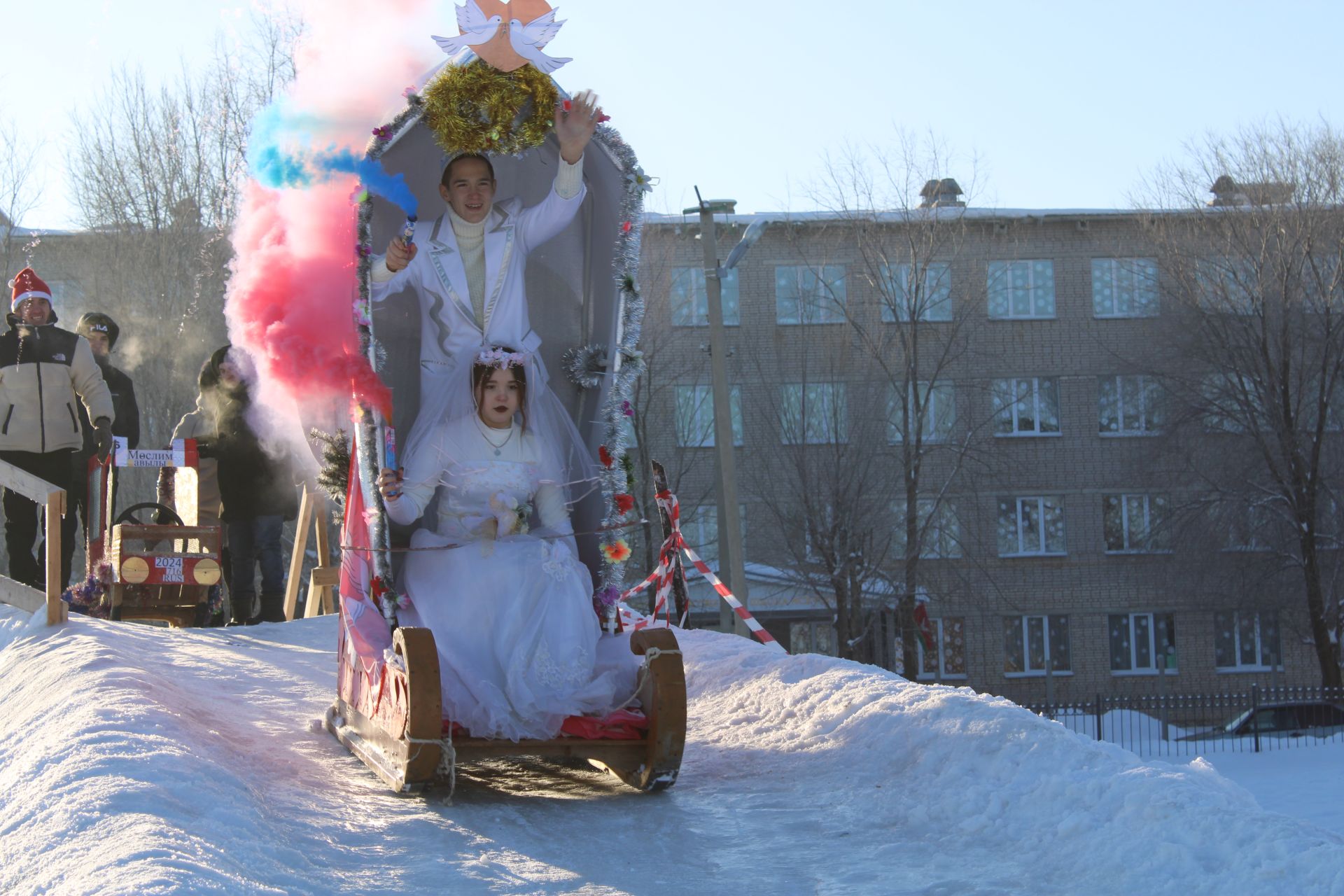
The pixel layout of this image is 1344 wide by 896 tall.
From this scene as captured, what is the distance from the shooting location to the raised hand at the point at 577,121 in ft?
23.6

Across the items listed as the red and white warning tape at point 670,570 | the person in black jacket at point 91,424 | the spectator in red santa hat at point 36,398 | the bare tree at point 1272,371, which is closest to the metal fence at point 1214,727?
the bare tree at point 1272,371

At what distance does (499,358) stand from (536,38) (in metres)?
1.61

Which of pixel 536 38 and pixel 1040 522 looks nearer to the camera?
pixel 536 38

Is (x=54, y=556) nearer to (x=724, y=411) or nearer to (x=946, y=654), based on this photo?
(x=724, y=411)

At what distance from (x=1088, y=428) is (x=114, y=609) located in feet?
95.6

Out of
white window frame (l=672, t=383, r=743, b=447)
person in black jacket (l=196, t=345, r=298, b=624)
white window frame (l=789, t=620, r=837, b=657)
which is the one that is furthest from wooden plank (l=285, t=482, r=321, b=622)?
white window frame (l=789, t=620, r=837, b=657)

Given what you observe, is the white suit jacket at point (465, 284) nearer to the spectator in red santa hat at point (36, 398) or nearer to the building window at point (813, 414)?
the spectator in red santa hat at point (36, 398)

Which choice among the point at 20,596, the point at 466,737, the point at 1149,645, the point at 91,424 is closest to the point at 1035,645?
the point at 1149,645

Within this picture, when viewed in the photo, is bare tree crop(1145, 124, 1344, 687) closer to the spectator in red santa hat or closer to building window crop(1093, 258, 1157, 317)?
building window crop(1093, 258, 1157, 317)

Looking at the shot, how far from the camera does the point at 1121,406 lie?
36.5 meters

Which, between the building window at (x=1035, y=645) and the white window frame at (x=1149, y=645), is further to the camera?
the white window frame at (x=1149, y=645)

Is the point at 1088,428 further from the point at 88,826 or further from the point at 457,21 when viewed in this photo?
the point at 88,826

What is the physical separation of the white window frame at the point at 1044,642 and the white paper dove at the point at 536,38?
29.6 metres

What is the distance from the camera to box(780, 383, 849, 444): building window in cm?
3148
